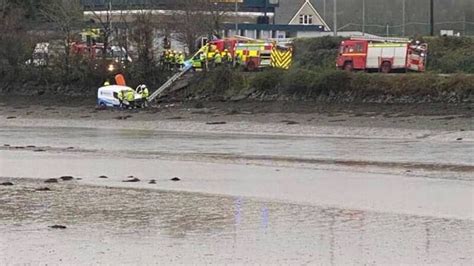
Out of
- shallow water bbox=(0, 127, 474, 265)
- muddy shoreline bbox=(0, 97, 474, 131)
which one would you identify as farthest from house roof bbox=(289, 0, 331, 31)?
shallow water bbox=(0, 127, 474, 265)

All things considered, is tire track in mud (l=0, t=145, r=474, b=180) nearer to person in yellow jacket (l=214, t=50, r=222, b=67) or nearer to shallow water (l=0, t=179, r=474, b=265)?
shallow water (l=0, t=179, r=474, b=265)

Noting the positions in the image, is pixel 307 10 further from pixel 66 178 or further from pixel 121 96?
pixel 66 178

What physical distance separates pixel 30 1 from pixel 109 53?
15.3m

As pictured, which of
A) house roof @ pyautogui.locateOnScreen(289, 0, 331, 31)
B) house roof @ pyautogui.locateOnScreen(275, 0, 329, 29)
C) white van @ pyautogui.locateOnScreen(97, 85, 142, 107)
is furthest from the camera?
house roof @ pyautogui.locateOnScreen(275, 0, 329, 29)

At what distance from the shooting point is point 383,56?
44.1 meters

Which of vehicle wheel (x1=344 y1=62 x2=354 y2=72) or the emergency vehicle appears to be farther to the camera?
the emergency vehicle

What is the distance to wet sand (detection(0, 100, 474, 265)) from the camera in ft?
35.9

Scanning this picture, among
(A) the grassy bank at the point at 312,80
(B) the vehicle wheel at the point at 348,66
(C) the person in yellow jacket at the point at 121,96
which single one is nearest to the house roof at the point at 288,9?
(A) the grassy bank at the point at 312,80

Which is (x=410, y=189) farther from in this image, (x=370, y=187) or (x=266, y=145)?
(x=266, y=145)

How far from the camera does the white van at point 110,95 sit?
43531 mm

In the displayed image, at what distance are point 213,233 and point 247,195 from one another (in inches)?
161

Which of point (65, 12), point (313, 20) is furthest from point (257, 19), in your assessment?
point (65, 12)

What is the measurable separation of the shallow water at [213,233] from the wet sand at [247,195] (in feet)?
0.08

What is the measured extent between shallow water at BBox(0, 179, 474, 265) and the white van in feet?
91.0
